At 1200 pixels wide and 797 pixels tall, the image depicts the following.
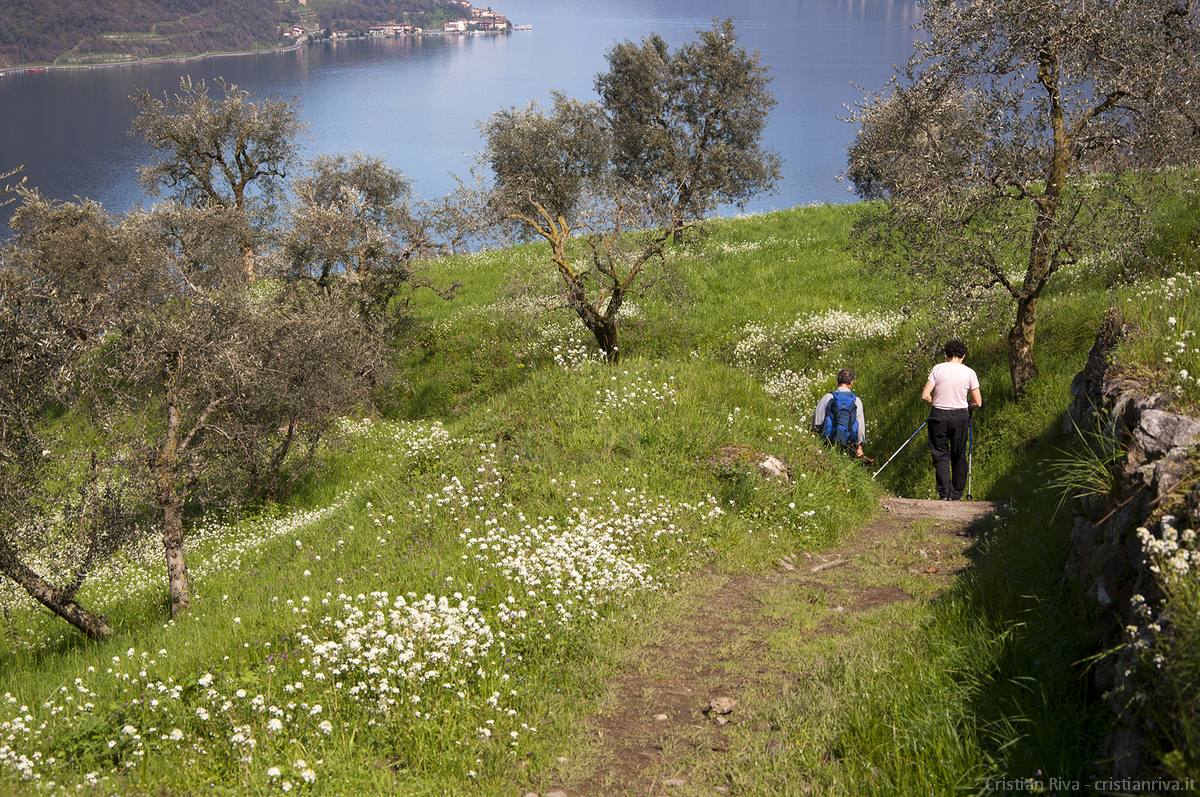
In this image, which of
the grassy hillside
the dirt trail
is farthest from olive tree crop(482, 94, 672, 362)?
the dirt trail

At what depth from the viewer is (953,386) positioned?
13477 millimetres

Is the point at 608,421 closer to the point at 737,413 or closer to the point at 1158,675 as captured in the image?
the point at 737,413

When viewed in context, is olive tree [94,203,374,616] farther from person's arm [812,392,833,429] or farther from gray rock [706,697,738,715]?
person's arm [812,392,833,429]

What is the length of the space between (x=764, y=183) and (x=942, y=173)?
34563mm

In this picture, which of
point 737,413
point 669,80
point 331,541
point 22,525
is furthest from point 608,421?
point 669,80

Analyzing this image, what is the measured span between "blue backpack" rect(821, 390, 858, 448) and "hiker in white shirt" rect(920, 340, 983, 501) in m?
1.14

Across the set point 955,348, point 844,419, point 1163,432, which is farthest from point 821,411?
point 1163,432

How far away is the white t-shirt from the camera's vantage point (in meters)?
13.5

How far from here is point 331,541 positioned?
1210cm

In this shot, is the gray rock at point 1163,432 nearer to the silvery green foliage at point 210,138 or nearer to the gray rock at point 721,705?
the gray rock at point 721,705

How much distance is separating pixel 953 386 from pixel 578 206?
15.4 metres

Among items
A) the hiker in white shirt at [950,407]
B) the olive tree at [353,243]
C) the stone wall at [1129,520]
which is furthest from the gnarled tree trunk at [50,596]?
the olive tree at [353,243]

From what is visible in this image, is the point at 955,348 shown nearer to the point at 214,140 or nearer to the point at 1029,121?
the point at 1029,121

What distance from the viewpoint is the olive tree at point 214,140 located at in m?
38.9
